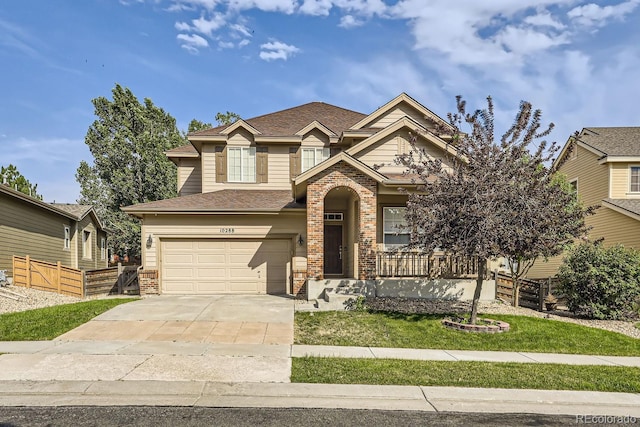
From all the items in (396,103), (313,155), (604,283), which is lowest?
(604,283)

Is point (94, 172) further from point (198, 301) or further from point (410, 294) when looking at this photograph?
point (410, 294)

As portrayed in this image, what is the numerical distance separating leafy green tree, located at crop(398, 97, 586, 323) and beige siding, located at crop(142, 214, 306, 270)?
20.6 feet

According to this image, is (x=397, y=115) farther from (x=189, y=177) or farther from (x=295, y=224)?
(x=189, y=177)

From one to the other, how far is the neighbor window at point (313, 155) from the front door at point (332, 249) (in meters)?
3.57

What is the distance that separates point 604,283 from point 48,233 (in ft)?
81.3

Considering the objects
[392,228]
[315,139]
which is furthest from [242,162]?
[392,228]

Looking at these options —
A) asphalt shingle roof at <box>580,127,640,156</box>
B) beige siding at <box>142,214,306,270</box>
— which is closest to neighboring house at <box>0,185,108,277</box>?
beige siding at <box>142,214,306,270</box>

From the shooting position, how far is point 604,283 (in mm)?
13156

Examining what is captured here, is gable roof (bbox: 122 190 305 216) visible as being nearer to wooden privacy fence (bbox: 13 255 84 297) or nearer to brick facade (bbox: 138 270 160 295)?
brick facade (bbox: 138 270 160 295)

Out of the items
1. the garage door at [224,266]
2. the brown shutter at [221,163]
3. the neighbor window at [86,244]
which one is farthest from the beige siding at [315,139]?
the neighbor window at [86,244]

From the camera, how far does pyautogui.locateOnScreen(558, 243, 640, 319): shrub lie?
13.2 meters

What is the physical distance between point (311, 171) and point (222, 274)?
5791mm

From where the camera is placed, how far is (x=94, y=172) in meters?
32.2

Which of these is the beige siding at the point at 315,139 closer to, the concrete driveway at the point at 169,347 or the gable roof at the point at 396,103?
the gable roof at the point at 396,103
